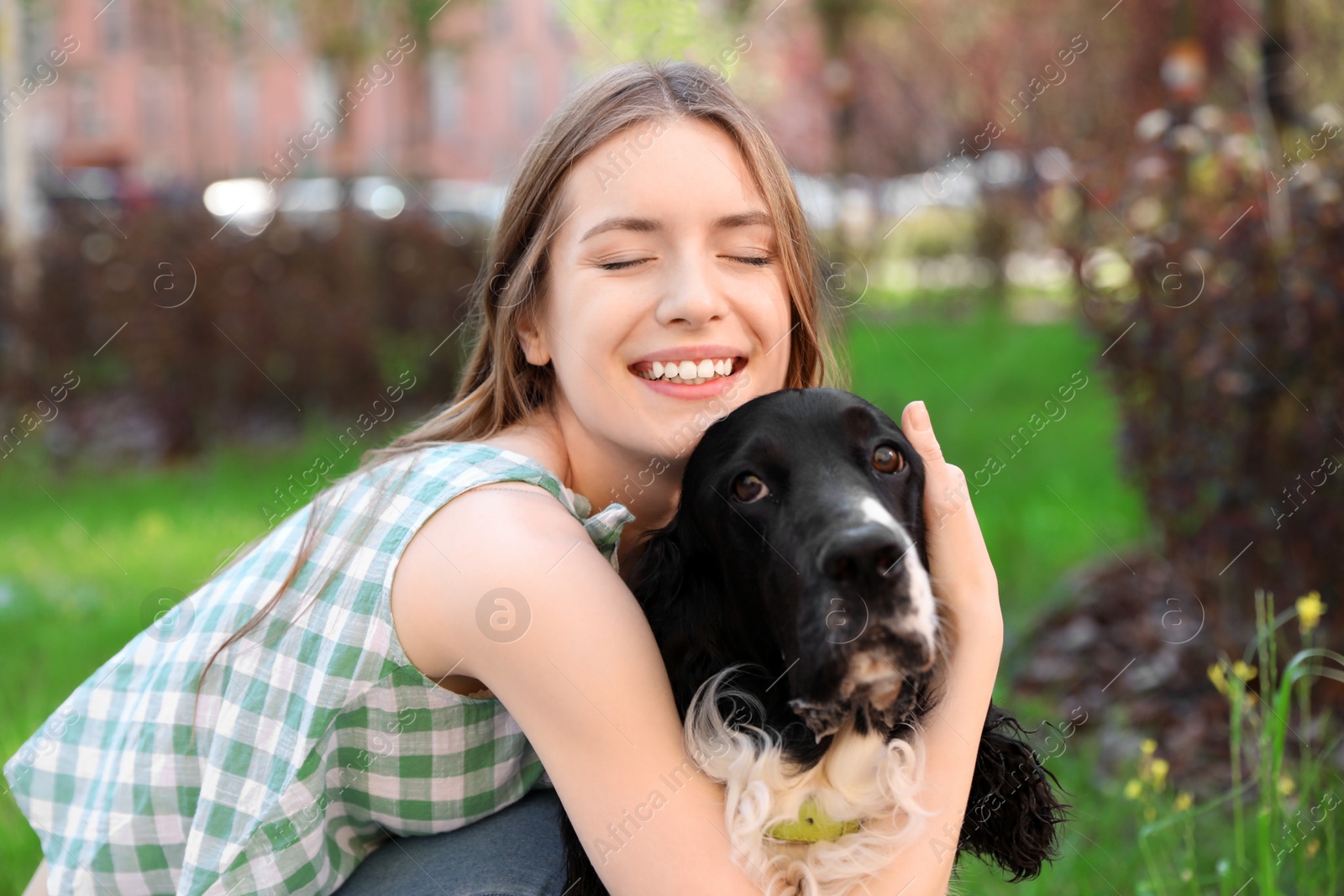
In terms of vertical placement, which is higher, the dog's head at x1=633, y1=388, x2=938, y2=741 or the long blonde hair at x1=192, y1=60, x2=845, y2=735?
the long blonde hair at x1=192, y1=60, x2=845, y2=735

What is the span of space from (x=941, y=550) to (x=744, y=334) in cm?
52

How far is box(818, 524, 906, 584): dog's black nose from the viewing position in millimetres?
1479

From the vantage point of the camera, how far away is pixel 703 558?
1918mm

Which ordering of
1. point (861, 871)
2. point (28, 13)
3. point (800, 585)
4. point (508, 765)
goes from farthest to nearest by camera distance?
point (28, 13) < point (508, 765) < point (861, 871) < point (800, 585)

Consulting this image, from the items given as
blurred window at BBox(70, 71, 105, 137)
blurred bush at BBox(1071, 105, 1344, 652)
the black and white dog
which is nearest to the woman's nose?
the black and white dog

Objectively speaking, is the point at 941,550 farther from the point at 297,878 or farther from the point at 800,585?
the point at 297,878

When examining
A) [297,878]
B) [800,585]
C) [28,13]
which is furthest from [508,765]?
[28,13]

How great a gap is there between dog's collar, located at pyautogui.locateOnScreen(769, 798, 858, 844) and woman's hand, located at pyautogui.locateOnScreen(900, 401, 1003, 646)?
0.35 metres

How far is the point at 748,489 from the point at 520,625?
39 centimetres

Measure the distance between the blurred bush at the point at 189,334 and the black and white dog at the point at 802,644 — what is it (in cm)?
519

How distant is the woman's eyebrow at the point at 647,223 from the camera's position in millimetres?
1975

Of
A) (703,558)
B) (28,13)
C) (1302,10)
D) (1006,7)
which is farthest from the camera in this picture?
(1006,7)

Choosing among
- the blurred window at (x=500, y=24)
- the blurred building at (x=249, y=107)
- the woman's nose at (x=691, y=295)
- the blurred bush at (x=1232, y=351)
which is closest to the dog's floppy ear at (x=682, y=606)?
the woman's nose at (x=691, y=295)

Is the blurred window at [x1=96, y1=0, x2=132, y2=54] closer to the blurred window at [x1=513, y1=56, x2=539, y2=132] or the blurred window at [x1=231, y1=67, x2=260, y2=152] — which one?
the blurred window at [x1=231, y1=67, x2=260, y2=152]
